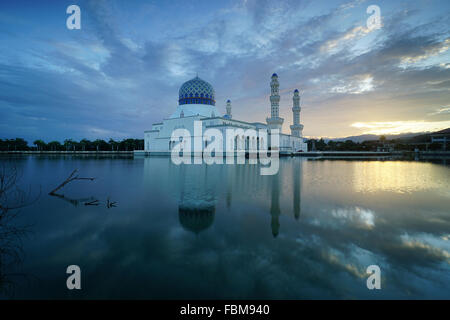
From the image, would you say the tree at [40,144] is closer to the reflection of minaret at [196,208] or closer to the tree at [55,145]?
the tree at [55,145]

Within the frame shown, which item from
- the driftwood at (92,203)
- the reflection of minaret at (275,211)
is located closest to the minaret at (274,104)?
the reflection of minaret at (275,211)

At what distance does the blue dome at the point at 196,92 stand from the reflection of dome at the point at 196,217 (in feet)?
124

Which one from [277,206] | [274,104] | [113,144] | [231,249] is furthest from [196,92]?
[113,144]

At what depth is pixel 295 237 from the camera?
13.8 feet

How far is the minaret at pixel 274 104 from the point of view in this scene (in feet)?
138

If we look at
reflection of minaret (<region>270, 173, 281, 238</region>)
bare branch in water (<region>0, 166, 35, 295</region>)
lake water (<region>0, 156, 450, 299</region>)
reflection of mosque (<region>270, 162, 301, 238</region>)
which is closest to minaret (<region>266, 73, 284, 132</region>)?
reflection of mosque (<region>270, 162, 301, 238</region>)

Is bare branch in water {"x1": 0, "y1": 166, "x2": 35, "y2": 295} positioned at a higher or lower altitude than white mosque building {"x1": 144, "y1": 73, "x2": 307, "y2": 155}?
lower

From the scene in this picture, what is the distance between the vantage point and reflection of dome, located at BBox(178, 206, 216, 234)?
4.76 m

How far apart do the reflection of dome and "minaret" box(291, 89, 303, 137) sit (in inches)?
1978

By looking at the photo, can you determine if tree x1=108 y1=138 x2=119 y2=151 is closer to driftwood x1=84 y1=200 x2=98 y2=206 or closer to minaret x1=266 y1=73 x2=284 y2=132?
minaret x1=266 y1=73 x2=284 y2=132

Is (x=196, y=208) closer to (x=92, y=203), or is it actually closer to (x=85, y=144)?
(x=92, y=203)

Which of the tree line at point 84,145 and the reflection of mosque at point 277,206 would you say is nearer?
the reflection of mosque at point 277,206

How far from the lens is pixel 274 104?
4288cm

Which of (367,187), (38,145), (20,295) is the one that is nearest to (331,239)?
(20,295)
